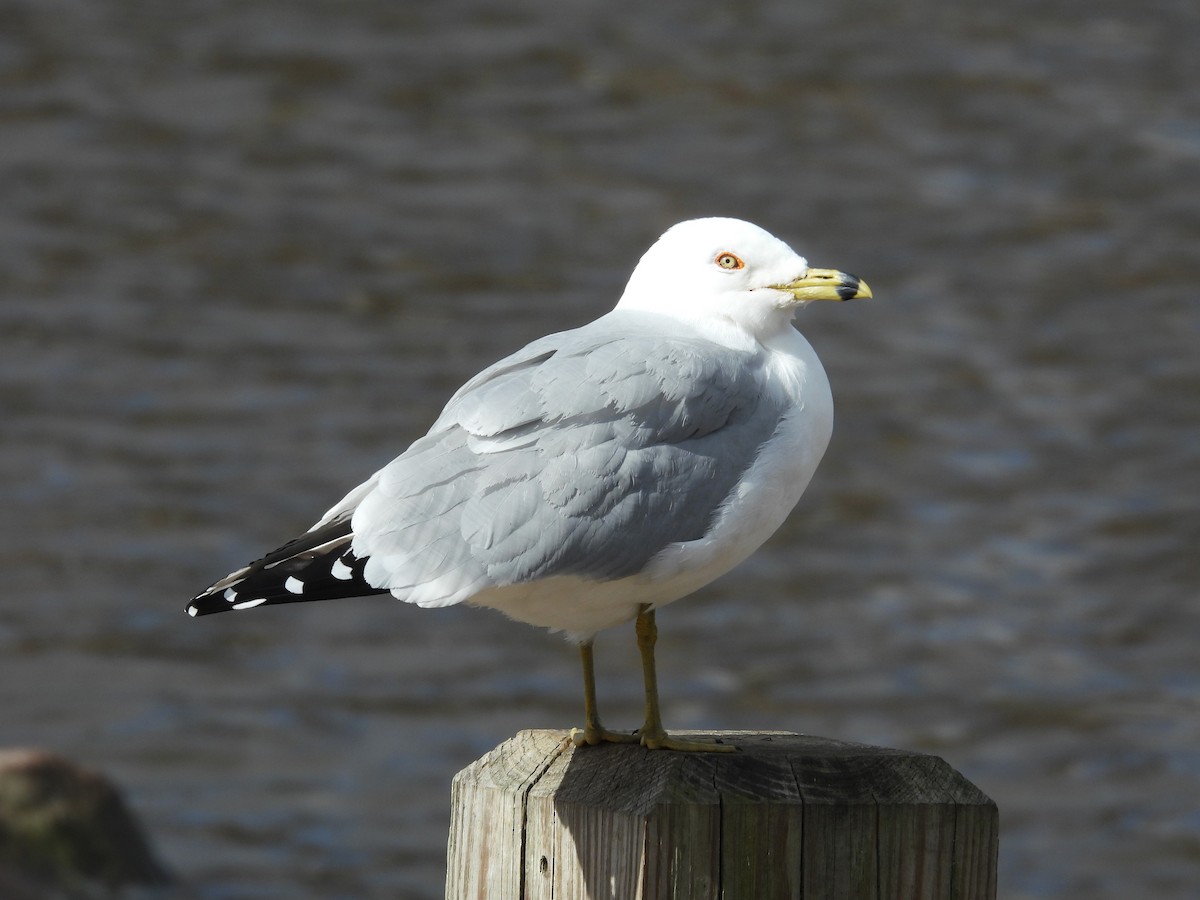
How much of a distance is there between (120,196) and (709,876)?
9.92 m

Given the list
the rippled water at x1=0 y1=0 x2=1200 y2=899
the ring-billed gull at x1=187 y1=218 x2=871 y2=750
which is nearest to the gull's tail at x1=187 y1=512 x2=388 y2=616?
the ring-billed gull at x1=187 y1=218 x2=871 y2=750

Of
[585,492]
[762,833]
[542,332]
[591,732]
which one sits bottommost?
[762,833]

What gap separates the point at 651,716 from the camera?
335 cm

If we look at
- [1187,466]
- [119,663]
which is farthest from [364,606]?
[1187,466]

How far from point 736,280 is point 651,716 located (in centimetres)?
89

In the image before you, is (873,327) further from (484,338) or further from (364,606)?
(364,606)

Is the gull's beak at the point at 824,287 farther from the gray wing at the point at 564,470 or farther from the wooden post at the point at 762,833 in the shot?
the wooden post at the point at 762,833

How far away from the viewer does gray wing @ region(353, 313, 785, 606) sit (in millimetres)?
3053

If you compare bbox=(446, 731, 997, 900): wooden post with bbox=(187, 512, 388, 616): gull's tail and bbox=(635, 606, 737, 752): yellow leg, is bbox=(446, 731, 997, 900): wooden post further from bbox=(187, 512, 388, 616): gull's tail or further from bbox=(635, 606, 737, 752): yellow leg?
bbox=(187, 512, 388, 616): gull's tail

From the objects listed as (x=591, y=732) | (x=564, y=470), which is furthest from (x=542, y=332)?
(x=564, y=470)

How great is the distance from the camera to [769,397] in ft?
11.3

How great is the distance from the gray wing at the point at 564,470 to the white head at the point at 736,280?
27 cm

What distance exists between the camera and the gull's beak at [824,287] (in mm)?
3619

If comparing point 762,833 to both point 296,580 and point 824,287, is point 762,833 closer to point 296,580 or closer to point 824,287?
point 296,580
